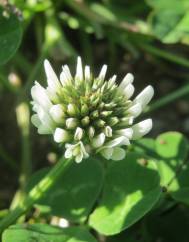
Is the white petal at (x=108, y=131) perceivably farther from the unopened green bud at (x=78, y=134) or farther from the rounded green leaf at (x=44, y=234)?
the rounded green leaf at (x=44, y=234)

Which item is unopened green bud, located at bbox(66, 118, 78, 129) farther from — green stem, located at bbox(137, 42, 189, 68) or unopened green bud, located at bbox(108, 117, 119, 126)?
green stem, located at bbox(137, 42, 189, 68)

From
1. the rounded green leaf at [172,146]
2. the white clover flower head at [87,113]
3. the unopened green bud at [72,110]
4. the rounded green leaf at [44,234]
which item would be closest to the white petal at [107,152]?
the white clover flower head at [87,113]

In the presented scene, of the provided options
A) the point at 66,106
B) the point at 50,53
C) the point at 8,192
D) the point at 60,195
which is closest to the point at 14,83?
the point at 50,53

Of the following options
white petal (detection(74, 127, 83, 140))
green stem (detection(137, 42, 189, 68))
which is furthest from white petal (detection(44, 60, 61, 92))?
green stem (detection(137, 42, 189, 68))

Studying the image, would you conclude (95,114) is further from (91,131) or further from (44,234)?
(44,234)

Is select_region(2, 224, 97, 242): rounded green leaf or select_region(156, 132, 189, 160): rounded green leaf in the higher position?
select_region(2, 224, 97, 242): rounded green leaf

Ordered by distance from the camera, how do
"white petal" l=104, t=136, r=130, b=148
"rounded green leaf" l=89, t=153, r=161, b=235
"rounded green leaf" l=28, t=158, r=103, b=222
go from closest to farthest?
1. "white petal" l=104, t=136, r=130, b=148
2. "rounded green leaf" l=89, t=153, r=161, b=235
3. "rounded green leaf" l=28, t=158, r=103, b=222
